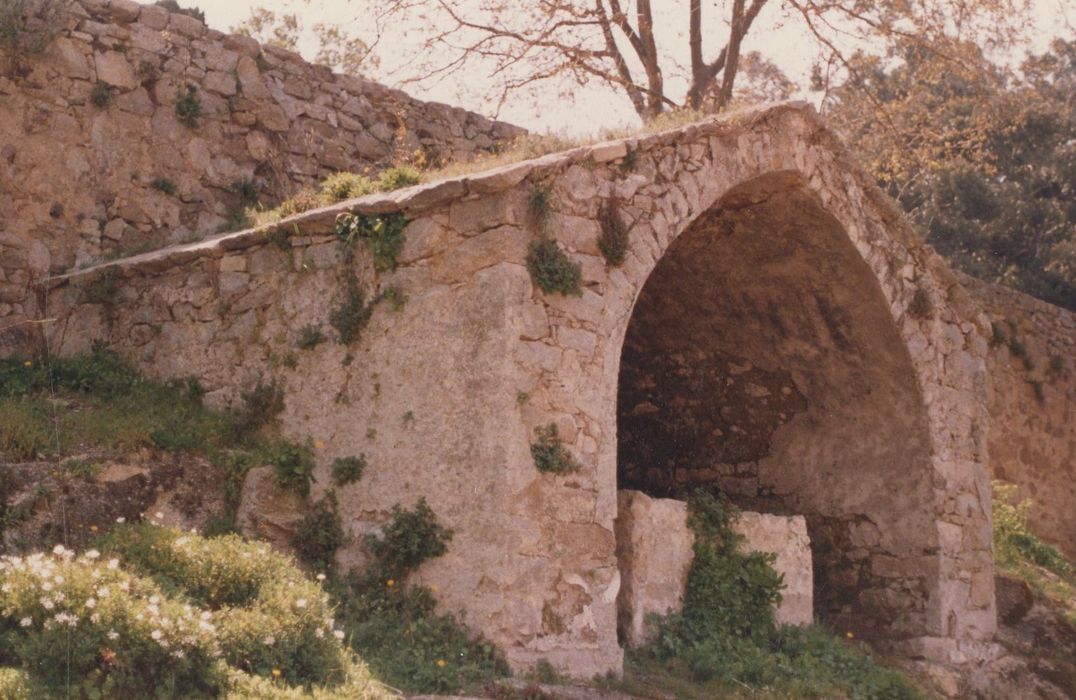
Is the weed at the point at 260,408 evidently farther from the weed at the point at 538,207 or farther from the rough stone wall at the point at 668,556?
the rough stone wall at the point at 668,556

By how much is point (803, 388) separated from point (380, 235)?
4182 millimetres

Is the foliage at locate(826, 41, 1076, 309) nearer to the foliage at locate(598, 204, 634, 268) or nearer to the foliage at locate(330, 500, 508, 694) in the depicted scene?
the foliage at locate(598, 204, 634, 268)

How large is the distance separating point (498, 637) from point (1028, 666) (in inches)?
205

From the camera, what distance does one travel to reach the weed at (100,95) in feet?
35.2

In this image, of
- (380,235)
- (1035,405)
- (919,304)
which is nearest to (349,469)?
(380,235)

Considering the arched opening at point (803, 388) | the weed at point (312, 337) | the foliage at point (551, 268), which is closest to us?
the foliage at point (551, 268)

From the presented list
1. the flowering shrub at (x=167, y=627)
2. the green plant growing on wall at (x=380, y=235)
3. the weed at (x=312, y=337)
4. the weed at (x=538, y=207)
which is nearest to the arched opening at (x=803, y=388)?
the weed at (x=538, y=207)

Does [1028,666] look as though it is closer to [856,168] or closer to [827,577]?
[827,577]

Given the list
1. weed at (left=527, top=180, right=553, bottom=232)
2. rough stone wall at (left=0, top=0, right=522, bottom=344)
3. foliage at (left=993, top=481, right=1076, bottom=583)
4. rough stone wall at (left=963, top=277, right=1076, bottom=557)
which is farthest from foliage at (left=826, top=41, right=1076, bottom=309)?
weed at (left=527, top=180, right=553, bottom=232)

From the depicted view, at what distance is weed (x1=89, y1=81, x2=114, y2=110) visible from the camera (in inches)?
423

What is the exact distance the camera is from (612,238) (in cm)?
841

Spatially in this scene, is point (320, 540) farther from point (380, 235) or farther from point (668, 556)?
point (668, 556)

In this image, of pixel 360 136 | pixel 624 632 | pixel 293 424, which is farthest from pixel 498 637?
pixel 360 136

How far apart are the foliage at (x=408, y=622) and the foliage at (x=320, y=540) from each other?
0.25 meters
